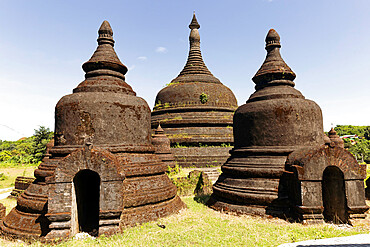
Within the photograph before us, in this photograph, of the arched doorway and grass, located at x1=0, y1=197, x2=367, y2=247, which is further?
the arched doorway

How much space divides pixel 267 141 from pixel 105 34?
6.78 m

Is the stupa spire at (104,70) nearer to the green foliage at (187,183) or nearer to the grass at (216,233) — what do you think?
the grass at (216,233)

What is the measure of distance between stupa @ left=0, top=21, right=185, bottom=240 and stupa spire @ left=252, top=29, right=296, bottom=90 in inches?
178

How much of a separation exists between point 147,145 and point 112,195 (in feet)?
7.81

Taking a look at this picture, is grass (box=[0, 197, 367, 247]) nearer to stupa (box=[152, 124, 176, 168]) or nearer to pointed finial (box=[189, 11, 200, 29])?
stupa (box=[152, 124, 176, 168])

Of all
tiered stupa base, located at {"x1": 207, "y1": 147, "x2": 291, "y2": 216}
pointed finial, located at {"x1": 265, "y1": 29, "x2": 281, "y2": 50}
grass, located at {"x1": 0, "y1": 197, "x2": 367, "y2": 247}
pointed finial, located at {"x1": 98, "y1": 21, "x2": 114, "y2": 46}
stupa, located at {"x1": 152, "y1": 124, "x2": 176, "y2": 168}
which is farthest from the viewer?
stupa, located at {"x1": 152, "y1": 124, "x2": 176, "y2": 168}

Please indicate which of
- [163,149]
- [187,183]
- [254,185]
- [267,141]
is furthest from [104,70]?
[163,149]

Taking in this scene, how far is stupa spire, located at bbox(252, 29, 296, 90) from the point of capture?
8867 mm

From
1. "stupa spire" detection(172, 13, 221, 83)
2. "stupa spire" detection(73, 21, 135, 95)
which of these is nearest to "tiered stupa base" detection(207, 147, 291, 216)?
"stupa spire" detection(73, 21, 135, 95)

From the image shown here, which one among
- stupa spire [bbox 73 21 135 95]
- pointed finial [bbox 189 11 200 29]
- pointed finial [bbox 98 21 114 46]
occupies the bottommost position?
stupa spire [bbox 73 21 135 95]

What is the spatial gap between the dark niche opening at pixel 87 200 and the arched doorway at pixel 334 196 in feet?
21.6

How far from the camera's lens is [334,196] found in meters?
7.13

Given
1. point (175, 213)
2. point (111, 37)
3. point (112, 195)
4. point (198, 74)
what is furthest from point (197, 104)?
point (112, 195)

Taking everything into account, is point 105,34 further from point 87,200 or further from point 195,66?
point 195,66
